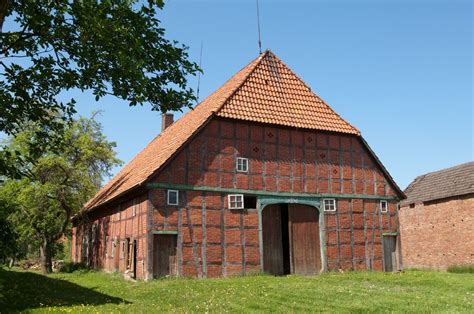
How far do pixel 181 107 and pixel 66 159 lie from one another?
20922 millimetres

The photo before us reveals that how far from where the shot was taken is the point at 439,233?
31.4 metres

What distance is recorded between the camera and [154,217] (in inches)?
750

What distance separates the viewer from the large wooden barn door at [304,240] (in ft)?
72.3

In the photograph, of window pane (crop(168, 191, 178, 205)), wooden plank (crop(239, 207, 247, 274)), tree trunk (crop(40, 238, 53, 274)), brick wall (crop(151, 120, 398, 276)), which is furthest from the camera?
tree trunk (crop(40, 238, 53, 274))

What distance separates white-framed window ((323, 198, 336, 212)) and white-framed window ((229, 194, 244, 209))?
4505 millimetres

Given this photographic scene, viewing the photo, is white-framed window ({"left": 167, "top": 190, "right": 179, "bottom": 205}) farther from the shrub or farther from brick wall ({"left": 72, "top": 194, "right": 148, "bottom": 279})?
the shrub

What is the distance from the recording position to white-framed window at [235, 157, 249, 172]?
2132 centimetres

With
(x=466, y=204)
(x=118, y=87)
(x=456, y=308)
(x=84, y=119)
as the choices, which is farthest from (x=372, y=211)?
(x=84, y=119)

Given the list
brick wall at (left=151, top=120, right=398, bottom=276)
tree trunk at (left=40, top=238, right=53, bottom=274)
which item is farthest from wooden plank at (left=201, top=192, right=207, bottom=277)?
tree trunk at (left=40, top=238, right=53, bottom=274)

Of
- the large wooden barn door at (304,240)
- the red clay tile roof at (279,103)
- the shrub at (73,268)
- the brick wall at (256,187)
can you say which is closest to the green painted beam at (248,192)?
the brick wall at (256,187)

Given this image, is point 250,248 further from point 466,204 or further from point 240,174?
point 466,204

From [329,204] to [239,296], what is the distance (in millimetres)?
10709

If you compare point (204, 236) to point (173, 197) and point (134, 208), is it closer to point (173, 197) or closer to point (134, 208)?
point (173, 197)

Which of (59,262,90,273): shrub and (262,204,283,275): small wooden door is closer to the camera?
(262,204,283,275): small wooden door
